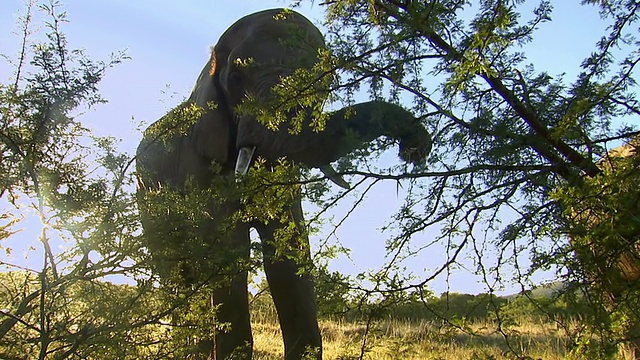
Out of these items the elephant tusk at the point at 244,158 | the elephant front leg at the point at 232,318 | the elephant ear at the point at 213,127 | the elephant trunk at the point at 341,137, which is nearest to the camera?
the elephant trunk at the point at 341,137

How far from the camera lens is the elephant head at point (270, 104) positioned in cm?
362

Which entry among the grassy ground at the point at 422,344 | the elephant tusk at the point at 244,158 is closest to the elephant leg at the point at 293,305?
the grassy ground at the point at 422,344

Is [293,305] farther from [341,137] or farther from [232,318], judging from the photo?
[341,137]

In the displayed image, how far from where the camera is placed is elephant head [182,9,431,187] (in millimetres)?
3615

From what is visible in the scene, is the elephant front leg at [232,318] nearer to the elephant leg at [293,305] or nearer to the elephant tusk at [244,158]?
the elephant leg at [293,305]

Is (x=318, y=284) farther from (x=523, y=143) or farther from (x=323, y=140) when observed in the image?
(x=323, y=140)

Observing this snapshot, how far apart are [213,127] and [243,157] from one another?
→ 76 centimetres

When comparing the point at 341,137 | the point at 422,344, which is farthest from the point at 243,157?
the point at 422,344

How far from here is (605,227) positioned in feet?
8.74

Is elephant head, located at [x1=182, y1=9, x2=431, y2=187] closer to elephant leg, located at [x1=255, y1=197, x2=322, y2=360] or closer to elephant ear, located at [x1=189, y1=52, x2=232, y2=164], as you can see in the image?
elephant ear, located at [x1=189, y1=52, x2=232, y2=164]

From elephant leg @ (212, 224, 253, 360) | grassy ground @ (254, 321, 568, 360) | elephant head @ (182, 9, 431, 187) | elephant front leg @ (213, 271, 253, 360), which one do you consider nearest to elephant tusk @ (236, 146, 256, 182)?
elephant head @ (182, 9, 431, 187)

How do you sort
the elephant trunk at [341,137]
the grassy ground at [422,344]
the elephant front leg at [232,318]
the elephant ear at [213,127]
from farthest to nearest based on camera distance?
the elephant ear at [213,127] < the elephant front leg at [232,318] < the grassy ground at [422,344] < the elephant trunk at [341,137]

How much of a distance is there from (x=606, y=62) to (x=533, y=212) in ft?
2.67

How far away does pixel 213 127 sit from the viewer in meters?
6.07
